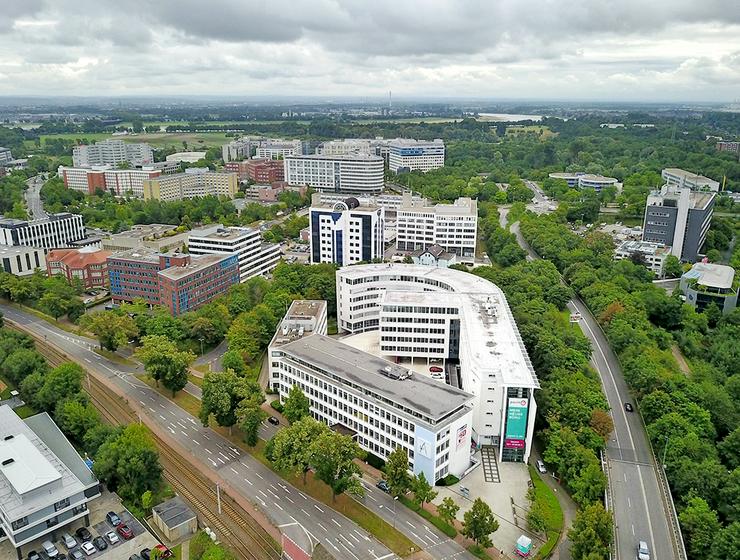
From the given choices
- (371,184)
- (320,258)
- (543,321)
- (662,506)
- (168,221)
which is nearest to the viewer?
(662,506)

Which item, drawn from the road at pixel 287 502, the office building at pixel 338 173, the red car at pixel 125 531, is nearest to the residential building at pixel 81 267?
the road at pixel 287 502

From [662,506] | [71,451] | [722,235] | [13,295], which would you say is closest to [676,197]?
[722,235]

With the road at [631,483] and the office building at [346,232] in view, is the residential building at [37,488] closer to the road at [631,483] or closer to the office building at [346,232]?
the road at [631,483]

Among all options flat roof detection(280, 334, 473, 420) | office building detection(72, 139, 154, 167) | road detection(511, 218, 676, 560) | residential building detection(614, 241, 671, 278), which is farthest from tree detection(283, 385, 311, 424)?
office building detection(72, 139, 154, 167)

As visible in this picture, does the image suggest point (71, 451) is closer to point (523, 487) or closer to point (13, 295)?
point (523, 487)

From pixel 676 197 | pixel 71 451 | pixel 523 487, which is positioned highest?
pixel 676 197

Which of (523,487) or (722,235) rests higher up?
(722,235)

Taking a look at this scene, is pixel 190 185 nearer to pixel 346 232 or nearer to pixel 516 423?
pixel 346 232
